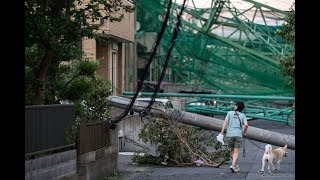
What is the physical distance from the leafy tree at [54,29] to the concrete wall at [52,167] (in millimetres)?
1282

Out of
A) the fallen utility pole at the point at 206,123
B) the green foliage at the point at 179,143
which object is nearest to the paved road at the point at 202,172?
the green foliage at the point at 179,143

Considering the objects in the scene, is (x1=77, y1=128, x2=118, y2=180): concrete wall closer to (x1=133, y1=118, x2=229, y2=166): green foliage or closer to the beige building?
(x1=133, y1=118, x2=229, y2=166): green foliage

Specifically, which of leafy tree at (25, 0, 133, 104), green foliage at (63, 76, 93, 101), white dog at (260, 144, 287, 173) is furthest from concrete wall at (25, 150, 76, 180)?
white dog at (260, 144, 287, 173)

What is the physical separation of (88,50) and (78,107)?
1101 centimetres

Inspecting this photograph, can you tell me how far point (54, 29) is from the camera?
1083 cm

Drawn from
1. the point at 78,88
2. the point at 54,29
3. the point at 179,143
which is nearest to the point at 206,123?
the point at 179,143

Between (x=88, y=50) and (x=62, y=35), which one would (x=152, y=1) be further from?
(x=62, y=35)

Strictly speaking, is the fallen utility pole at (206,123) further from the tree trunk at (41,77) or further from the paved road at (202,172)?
the tree trunk at (41,77)

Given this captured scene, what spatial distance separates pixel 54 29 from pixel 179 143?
6.82 meters

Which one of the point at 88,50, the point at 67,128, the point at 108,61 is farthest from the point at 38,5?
the point at 108,61

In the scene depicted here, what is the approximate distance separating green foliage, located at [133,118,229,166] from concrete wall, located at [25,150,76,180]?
5.05 metres

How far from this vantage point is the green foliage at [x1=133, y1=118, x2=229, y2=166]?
16797 mm

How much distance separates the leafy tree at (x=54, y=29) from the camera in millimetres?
10672

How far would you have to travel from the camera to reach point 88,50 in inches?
960
